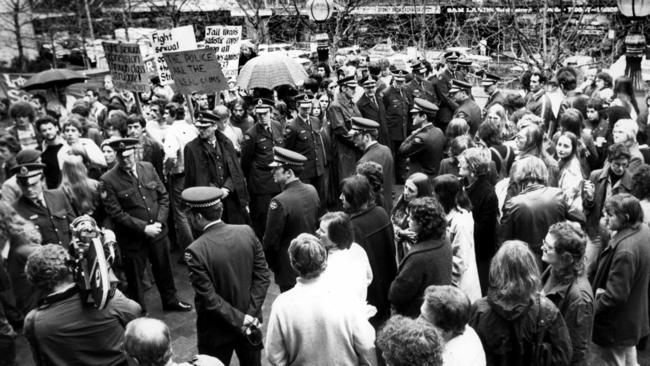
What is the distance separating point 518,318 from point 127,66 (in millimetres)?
6873

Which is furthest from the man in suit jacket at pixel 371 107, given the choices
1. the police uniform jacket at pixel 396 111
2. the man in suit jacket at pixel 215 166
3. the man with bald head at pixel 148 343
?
the man with bald head at pixel 148 343

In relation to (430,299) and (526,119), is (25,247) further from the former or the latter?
(526,119)

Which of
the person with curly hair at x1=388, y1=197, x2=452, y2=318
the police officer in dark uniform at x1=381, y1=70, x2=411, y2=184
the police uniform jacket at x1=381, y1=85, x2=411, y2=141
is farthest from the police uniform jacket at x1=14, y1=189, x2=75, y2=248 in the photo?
the police uniform jacket at x1=381, y1=85, x2=411, y2=141

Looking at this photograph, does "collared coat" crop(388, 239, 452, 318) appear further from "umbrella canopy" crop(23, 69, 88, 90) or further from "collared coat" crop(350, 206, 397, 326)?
"umbrella canopy" crop(23, 69, 88, 90)

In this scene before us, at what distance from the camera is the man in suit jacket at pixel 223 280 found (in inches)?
158

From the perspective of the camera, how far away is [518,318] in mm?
3252

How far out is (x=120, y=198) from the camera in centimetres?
601

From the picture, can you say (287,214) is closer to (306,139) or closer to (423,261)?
(423,261)

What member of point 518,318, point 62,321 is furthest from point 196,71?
point 518,318

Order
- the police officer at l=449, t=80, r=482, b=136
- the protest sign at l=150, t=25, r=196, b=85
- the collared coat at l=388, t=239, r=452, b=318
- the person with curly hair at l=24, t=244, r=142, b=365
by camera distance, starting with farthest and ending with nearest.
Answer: the protest sign at l=150, t=25, r=196, b=85
the police officer at l=449, t=80, r=482, b=136
the collared coat at l=388, t=239, r=452, b=318
the person with curly hair at l=24, t=244, r=142, b=365

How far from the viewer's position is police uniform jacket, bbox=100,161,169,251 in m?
5.94

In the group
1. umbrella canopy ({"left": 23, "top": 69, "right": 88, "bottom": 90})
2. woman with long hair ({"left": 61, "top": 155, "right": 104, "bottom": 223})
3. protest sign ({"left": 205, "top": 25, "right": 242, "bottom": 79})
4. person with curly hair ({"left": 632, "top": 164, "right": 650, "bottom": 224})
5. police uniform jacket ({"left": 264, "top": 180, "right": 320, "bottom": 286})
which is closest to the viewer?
person with curly hair ({"left": 632, "top": 164, "right": 650, "bottom": 224})

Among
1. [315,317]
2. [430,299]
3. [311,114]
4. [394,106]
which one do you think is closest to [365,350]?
[315,317]

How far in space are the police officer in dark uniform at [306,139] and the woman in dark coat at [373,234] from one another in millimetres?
3455
